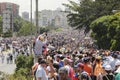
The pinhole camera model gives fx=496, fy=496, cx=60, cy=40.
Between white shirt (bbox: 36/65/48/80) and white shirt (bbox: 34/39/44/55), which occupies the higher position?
white shirt (bbox: 34/39/44/55)

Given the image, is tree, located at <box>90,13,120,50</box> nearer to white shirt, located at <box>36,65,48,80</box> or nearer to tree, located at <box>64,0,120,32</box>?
tree, located at <box>64,0,120,32</box>

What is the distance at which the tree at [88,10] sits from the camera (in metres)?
57.8

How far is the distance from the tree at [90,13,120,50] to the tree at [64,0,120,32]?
12.2 metres

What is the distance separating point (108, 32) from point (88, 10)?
2055cm

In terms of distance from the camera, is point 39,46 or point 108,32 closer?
point 39,46

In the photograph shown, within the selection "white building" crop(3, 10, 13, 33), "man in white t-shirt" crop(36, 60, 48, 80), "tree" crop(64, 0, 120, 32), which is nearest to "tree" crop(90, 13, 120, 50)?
"tree" crop(64, 0, 120, 32)

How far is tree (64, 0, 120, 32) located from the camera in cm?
5784

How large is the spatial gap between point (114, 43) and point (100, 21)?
18.3 ft

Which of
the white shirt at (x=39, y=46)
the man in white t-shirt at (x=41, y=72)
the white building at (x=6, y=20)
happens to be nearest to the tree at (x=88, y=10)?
the white building at (x=6, y=20)

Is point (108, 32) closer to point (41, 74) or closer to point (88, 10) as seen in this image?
point (88, 10)

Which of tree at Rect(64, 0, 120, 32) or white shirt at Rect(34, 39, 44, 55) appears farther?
tree at Rect(64, 0, 120, 32)

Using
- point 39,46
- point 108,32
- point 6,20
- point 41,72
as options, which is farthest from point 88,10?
point 41,72

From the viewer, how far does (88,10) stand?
6212 cm

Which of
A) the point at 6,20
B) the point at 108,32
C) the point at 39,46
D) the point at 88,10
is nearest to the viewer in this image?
the point at 39,46
